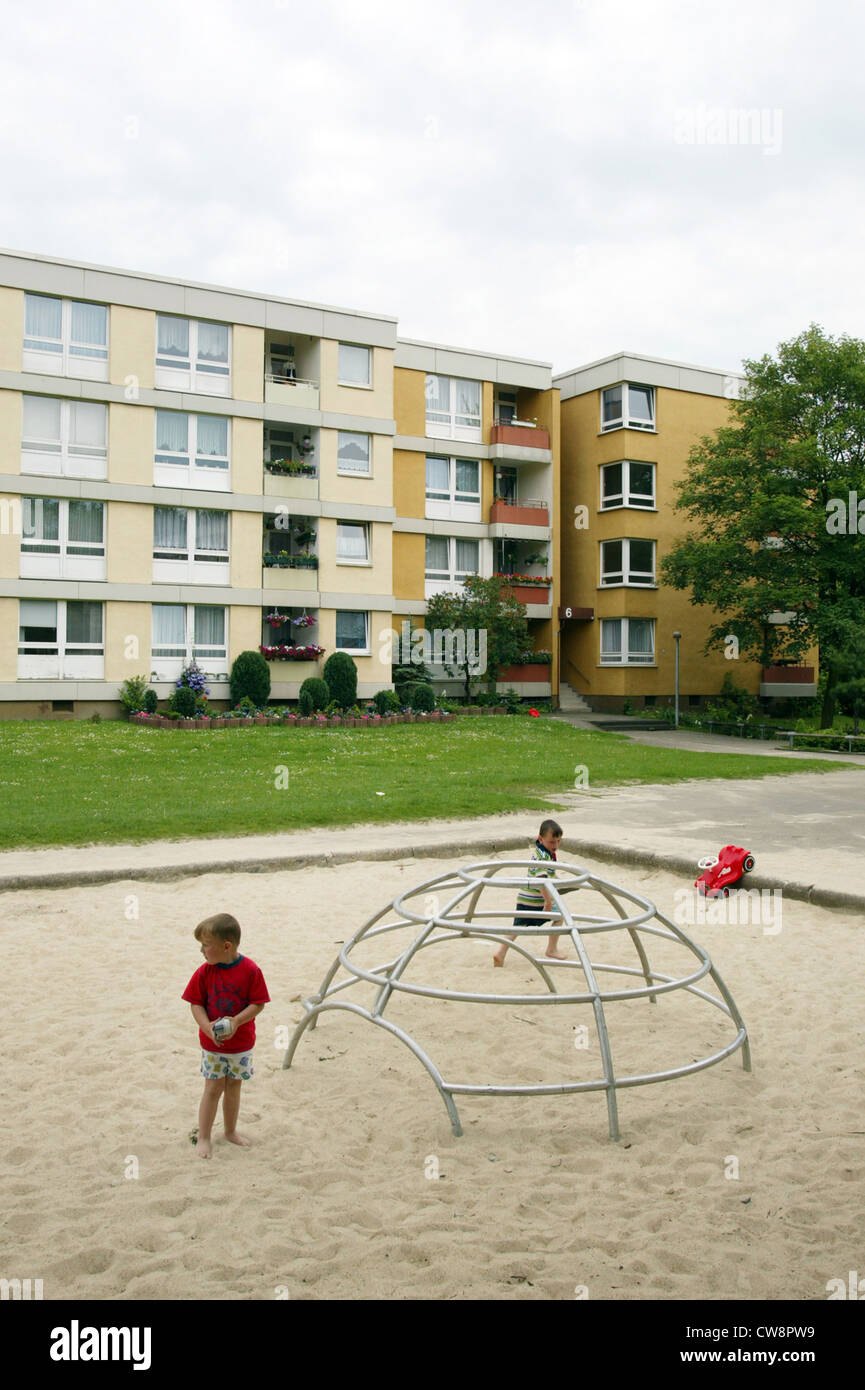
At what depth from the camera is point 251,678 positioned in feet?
105

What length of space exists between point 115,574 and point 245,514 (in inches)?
179

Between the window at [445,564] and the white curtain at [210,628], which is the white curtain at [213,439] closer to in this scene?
the white curtain at [210,628]

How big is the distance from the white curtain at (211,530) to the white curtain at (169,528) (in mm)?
451

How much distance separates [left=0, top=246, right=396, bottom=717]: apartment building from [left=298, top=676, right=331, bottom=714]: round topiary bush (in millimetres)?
2745

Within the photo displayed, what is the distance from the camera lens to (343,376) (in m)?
35.6

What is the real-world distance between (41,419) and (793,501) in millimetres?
22688

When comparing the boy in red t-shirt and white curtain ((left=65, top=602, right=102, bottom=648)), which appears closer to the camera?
the boy in red t-shirt

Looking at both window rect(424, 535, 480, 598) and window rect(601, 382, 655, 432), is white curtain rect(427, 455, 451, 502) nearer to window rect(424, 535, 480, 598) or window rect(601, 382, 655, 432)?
window rect(424, 535, 480, 598)

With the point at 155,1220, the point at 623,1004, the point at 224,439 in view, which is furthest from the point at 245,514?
the point at 155,1220

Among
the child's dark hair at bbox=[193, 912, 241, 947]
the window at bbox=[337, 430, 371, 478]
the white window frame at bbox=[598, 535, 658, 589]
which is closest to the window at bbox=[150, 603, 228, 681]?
the window at bbox=[337, 430, 371, 478]

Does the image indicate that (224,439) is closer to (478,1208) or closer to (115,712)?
(115,712)

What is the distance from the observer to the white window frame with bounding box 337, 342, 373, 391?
116 feet

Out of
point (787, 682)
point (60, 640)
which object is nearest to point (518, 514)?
point (787, 682)

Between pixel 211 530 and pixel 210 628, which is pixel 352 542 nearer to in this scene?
pixel 211 530
